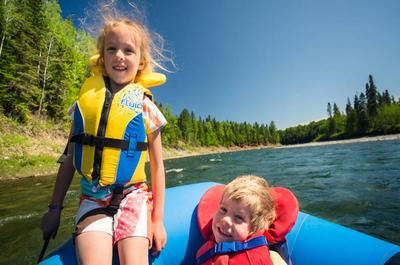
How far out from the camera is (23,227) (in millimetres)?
3609

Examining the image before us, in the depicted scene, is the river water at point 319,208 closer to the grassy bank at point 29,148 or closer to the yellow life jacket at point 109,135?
the yellow life jacket at point 109,135

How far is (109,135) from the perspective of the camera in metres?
1.55

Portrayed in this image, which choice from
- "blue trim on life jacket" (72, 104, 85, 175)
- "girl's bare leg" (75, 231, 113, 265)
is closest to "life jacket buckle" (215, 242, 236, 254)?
"girl's bare leg" (75, 231, 113, 265)

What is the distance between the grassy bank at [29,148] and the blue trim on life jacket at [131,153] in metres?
11.8

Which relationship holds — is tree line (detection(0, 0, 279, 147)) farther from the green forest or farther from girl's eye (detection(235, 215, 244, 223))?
girl's eye (detection(235, 215, 244, 223))

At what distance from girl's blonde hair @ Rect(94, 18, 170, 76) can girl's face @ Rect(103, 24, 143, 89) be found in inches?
1.5

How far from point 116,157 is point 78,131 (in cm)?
36

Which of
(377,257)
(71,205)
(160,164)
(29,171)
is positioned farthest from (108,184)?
(29,171)

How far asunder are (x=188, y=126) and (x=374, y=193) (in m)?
54.5

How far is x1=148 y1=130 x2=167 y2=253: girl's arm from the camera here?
56.5 inches

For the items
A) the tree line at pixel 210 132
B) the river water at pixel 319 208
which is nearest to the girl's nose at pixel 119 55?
the river water at pixel 319 208

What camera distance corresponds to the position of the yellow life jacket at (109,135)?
149cm

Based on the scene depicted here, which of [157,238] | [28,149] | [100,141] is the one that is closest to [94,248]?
[157,238]

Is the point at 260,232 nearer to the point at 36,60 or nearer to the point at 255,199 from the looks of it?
the point at 255,199
